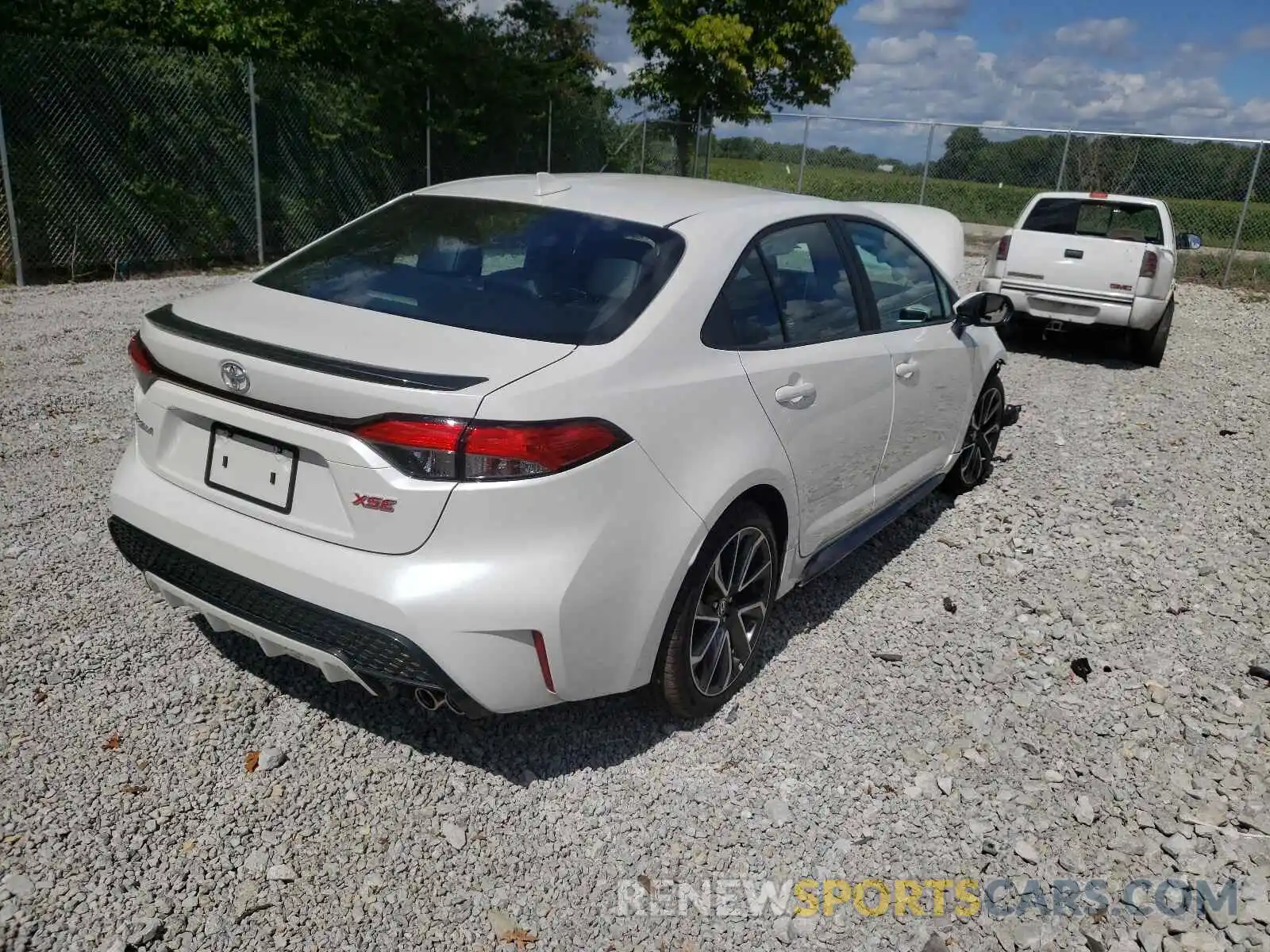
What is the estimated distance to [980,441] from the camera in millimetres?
5594

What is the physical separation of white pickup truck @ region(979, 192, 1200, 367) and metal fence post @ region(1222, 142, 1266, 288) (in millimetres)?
7326

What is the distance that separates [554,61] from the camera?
17.9m

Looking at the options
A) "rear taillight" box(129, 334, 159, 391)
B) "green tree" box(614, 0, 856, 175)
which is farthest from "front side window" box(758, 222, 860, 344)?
"green tree" box(614, 0, 856, 175)

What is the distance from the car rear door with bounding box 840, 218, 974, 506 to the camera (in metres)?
4.05

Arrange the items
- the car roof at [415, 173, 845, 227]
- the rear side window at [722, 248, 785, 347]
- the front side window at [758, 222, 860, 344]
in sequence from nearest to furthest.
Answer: the rear side window at [722, 248, 785, 347] < the car roof at [415, 173, 845, 227] < the front side window at [758, 222, 860, 344]

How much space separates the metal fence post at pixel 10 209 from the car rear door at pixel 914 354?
362 inches

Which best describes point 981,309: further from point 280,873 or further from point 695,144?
point 695,144

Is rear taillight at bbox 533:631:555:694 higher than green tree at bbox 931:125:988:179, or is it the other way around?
green tree at bbox 931:125:988:179

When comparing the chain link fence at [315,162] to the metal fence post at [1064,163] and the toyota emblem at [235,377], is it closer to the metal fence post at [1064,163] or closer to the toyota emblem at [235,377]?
the metal fence post at [1064,163]

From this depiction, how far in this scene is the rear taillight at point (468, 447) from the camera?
92.7 inches

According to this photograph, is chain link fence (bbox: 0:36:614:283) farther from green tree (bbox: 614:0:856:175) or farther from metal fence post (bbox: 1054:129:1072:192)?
metal fence post (bbox: 1054:129:1072:192)

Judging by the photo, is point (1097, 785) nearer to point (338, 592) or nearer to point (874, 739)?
point (874, 739)

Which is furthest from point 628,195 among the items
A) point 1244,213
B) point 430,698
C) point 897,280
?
point 1244,213

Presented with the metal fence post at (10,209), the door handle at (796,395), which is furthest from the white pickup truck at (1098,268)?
the metal fence post at (10,209)
